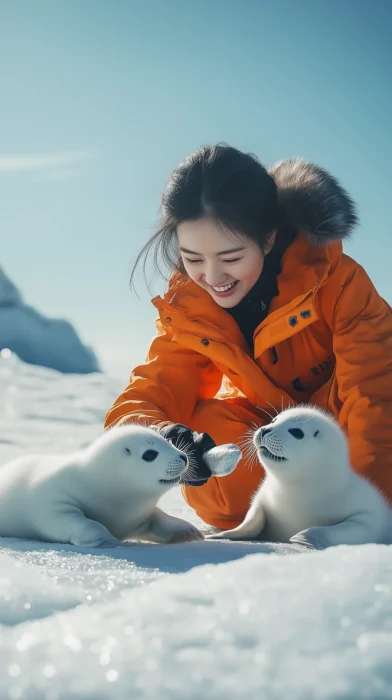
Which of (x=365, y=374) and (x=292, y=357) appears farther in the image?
(x=292, y=357)

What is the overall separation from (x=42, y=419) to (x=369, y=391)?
5675 millimetres

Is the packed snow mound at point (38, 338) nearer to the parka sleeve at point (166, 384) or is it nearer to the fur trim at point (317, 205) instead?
the parka sleeve at point (166, 384)

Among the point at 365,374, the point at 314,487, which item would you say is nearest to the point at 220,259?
the point at 365,374

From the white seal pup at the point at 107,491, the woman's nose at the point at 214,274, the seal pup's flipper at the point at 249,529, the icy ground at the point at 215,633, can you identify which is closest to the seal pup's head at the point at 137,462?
the white seal pup at the point at 107,491

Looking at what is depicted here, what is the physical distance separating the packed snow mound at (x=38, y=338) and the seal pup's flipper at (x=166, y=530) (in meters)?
9.42

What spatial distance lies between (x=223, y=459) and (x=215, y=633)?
1.61 metres

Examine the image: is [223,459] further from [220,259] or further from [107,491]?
[220,259]

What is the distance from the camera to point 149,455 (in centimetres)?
269

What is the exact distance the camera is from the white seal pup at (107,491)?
105 inches

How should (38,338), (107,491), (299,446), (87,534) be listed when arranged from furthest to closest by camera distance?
1. (38,338)
2. (107,491)
3. (299,446)
4. (87,534)

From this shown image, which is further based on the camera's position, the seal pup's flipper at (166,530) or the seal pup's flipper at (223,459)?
the seal pup's flipper at (166,530)

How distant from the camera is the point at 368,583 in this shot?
3.98 ft

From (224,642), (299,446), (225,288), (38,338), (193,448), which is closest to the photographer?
(224,642)

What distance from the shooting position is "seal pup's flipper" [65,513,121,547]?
8.20 ft
